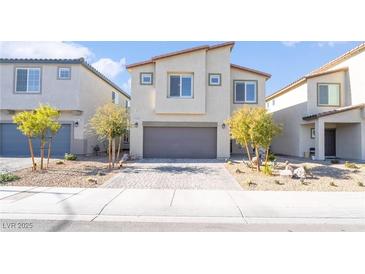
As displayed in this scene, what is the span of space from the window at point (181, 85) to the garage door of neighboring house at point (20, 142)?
7.85m

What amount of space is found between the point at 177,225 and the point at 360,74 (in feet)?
56.5

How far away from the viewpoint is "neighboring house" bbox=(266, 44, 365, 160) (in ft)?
53.9

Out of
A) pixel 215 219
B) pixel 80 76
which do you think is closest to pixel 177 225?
pixel 215 219

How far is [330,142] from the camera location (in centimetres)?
1916

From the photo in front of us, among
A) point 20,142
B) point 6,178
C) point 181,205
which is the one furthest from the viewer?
point 20,142

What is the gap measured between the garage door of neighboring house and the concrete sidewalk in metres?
9.87

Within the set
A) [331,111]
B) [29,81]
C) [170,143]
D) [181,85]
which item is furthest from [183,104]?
[29,81]

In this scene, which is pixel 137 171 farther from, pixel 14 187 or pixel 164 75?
pixel 164 75

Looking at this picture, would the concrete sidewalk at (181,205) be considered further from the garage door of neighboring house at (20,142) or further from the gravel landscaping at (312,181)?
the garage door of neighboring house at (20,142)

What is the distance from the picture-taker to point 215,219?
5.91m

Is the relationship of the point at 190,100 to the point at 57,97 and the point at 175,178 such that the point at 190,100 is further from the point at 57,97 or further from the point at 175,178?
the point at 57,97

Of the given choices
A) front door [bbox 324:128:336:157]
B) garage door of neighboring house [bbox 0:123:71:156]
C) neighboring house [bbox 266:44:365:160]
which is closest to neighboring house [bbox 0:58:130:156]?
garage door of neighboring house [bbox 0:123:71:156]

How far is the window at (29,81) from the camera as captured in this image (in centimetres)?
1750

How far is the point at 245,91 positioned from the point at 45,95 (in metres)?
13.9
